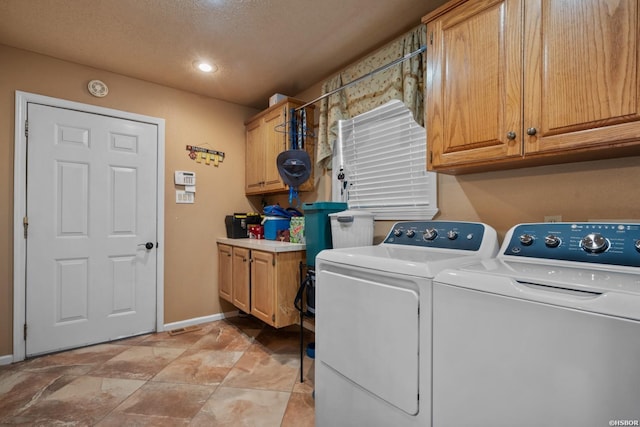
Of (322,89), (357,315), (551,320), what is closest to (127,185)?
(322,89)

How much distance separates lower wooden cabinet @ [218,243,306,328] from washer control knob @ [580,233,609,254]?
1.83 metres

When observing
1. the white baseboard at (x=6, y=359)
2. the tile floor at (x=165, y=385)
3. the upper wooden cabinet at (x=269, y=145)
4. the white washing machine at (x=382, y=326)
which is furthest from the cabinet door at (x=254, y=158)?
the white baseboard at (x=6, y=359)

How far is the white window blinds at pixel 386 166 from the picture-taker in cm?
210

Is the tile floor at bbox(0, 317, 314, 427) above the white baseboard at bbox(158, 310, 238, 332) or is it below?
below

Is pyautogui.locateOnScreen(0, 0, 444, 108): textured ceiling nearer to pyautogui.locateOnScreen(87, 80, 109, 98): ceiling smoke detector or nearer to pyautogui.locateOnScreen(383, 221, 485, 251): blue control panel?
pyautogui.locateOnScreen(87, 80, 109, 98): ceiling smoke detector

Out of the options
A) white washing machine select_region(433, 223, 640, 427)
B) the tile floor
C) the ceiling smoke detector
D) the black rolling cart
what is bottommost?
the tile floor

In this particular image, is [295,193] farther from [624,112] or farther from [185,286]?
[624,112]

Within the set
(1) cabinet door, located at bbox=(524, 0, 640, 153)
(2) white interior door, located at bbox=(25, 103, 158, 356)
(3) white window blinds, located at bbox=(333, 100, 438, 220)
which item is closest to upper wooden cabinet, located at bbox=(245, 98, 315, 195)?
(3) white window blinds, located at bbox=(333, 100, 438, 220)

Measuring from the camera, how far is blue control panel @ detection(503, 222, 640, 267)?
1.02m

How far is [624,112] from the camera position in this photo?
3.38ft

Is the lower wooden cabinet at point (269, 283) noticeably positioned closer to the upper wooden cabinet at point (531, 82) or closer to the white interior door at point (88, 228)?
the white interior door at point (88, 228)

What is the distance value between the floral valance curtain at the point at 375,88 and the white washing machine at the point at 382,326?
94cm

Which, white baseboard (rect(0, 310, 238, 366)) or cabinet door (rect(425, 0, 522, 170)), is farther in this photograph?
white baseboard (rect(0, 310, 238, 366))

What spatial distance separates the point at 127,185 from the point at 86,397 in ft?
5.76
